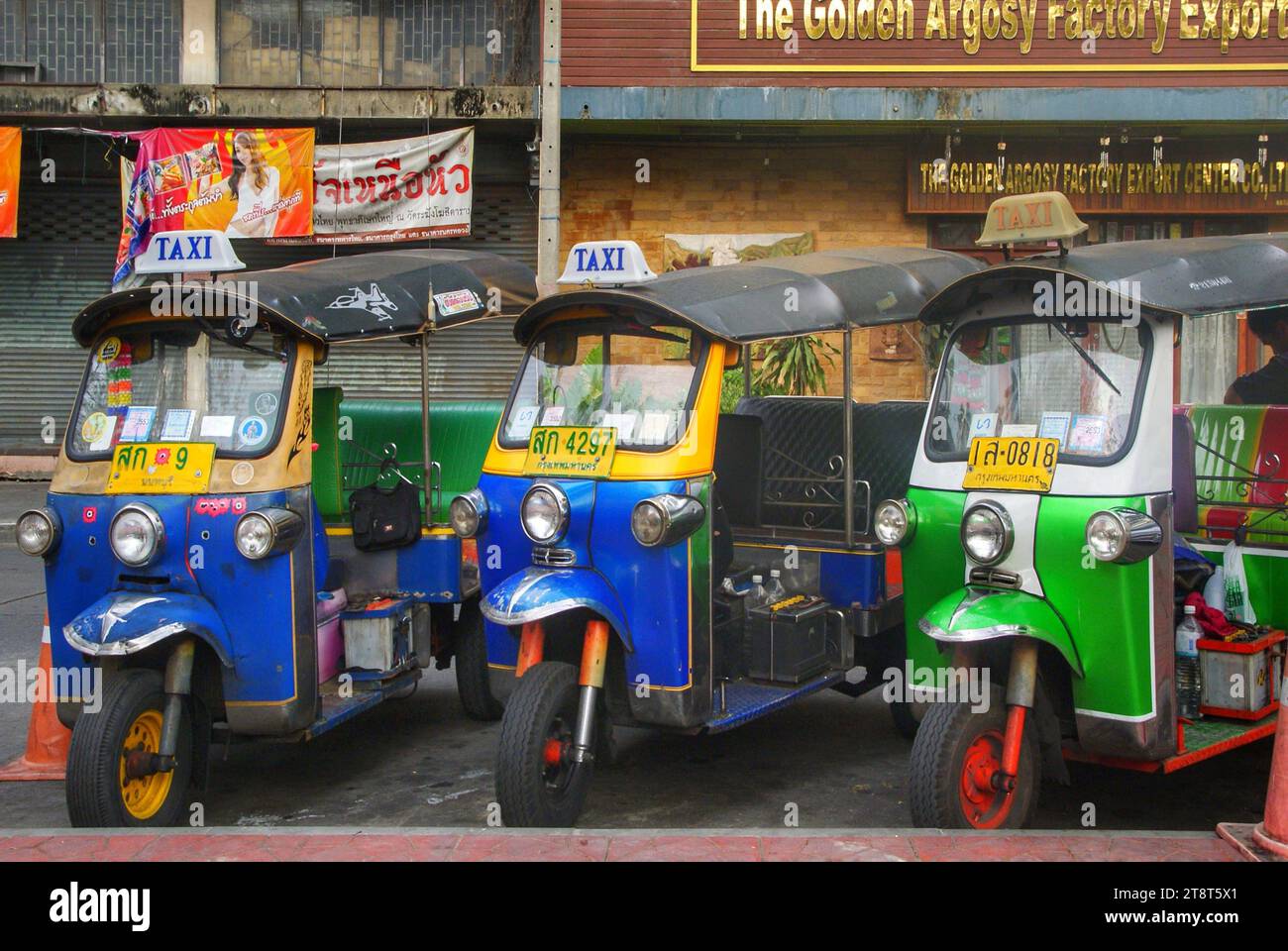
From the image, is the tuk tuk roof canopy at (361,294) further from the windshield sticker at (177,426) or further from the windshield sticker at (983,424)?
the windshield sticker at (983,424)

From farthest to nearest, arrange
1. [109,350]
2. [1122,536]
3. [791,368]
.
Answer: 1. [791,368]
2. [109,350]
3. [1122,536]

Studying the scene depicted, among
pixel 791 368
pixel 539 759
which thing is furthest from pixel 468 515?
pixel 791 368

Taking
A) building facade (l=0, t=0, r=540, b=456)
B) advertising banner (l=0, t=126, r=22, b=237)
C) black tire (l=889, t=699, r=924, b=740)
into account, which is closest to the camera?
black tire (l=889, t=699, r=924, b=740)

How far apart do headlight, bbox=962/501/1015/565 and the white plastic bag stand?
53.6 inches

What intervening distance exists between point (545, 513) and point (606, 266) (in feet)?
3.76

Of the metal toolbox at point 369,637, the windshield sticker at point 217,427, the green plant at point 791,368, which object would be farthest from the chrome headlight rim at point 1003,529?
the green plant at point 791,368

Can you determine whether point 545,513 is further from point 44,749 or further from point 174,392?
point 44,749

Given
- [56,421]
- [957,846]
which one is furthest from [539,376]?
[56,421]

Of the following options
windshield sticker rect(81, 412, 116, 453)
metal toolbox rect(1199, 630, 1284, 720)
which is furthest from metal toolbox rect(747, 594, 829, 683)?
windshield sticker rect(81, 412, 116, 453)

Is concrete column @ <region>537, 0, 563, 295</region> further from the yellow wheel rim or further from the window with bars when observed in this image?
the yellow wheel rim

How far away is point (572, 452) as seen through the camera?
5.72 metres

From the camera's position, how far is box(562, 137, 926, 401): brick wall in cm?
1559

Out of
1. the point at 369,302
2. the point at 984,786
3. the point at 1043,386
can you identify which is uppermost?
the point at 369,302

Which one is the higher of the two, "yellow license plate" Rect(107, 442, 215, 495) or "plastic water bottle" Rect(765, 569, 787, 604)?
"yellow license plate" Rect(107, 442, 215, 495)
